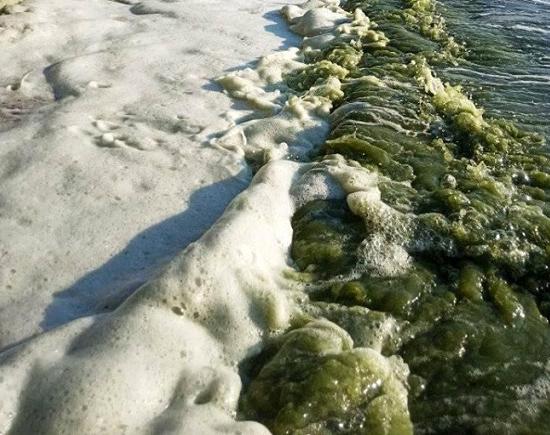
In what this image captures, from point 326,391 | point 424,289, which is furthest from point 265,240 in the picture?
point 326,391

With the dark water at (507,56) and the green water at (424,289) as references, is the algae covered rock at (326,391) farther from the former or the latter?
the dark water at (507,56)

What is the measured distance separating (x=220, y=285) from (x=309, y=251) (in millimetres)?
759

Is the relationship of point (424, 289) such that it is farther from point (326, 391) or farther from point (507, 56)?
point (507, 56)

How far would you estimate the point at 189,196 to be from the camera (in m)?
4.29

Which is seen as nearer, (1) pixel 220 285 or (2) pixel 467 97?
(1) pixel 220 285

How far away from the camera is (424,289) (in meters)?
3.41

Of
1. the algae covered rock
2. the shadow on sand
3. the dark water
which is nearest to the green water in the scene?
the algae covered rock

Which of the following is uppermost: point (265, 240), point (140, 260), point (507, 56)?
point (265, 240)

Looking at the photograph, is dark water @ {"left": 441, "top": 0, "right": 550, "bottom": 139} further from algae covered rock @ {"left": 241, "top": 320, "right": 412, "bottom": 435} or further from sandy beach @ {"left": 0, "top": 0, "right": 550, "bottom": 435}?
algae covered rock @ {"left": 241, "top": 320, "right": 412, "bottom": 435}

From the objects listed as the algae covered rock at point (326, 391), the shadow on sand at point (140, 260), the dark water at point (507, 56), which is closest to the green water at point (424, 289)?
the algae covered rock at point (326, 391)

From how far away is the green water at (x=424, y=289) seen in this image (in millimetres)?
2680

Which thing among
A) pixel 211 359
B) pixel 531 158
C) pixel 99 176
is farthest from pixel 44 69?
pixel 531 158

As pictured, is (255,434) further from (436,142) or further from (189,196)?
(436,142)

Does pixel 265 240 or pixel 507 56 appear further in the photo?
pixel 507 56
